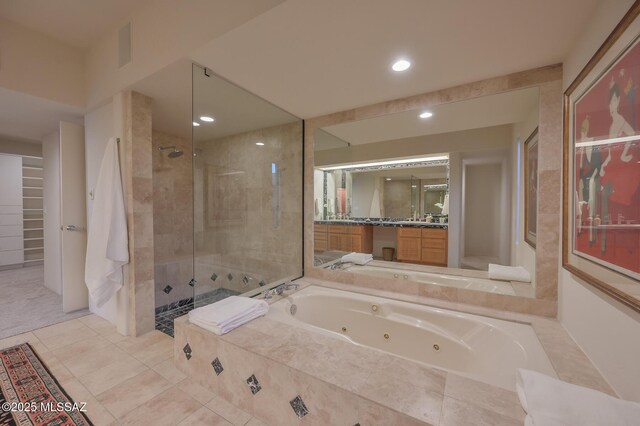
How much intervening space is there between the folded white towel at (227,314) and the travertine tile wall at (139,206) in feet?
2.98

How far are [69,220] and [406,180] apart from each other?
3601mm

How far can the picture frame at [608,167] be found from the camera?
84 centimetres

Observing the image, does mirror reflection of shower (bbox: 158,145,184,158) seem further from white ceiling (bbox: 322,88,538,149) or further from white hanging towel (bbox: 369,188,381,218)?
white hanging towel (bbox: 369,188,381,218)

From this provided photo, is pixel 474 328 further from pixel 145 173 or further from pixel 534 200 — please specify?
pixel 145 173

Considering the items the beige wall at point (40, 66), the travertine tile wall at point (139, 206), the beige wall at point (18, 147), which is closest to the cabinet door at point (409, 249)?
the travertine tile wall at point (139, 206)

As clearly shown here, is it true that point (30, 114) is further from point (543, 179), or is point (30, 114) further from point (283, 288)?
point (543, 179)

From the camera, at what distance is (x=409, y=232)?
2307 mm

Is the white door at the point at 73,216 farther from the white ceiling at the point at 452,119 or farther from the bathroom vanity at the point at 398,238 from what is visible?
the white ceiling at the point at 452,119

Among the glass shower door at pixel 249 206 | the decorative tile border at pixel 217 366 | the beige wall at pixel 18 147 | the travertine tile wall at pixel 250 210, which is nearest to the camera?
the decorative tile border at pixel 217 366

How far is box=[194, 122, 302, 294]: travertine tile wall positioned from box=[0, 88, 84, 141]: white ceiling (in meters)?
1.56

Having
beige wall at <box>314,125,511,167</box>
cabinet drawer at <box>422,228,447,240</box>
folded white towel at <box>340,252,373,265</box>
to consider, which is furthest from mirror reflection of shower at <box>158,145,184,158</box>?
cabinet drawer at <box>422,228,447,240</box>

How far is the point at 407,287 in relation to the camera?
217cm

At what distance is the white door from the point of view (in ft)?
8.87

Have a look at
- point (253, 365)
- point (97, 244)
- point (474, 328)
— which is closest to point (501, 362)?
point (474, 328)
